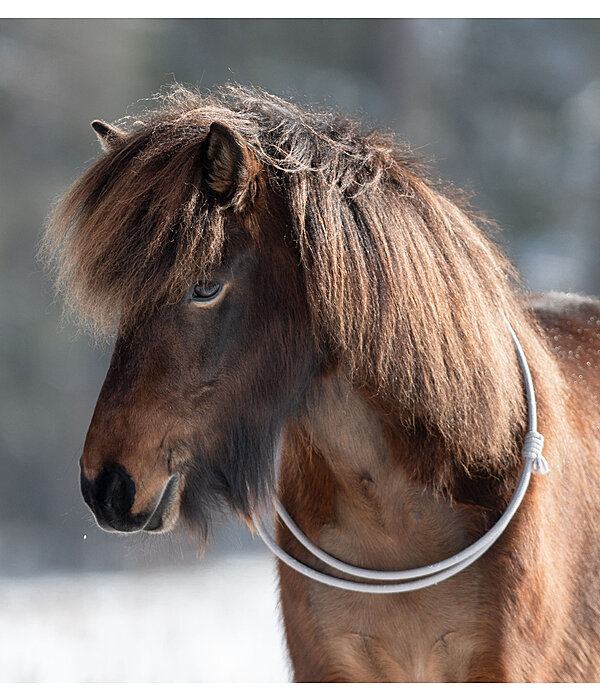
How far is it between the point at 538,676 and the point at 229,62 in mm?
4273

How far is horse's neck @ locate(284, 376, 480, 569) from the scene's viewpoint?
1117 millimetres

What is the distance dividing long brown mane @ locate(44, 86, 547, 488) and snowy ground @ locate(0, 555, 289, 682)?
1494 mm

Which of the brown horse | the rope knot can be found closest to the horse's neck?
the brown horse

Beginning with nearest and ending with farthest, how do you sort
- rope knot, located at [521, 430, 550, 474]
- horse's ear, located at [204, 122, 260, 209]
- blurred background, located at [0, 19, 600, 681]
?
horse's ear, located at [204, 122, 260, 209]
rope knot, located at [521, 430, 550, 474]
blurred background, located at [0, 19, 600, 681]

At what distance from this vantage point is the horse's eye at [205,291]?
100 centimetres

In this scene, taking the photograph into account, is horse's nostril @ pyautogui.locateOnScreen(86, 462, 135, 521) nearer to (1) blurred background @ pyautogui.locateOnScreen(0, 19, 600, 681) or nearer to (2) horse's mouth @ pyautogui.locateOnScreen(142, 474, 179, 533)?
(2) horse's mouth @ pyautogui.locateOnScreen(142, 474, 179, 533)

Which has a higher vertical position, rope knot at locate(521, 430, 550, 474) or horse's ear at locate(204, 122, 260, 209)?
horse's ear at locate(204, 122, 260, 209)

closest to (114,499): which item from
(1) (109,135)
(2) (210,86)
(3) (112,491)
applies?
(3) (112,491)

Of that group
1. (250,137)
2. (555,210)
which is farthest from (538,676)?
(555,210)

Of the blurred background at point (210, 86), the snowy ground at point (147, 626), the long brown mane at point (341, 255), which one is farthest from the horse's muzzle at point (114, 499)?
the blurred background at point (210, 86)

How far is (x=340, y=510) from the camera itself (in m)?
1.21

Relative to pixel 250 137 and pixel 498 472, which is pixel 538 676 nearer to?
pixel 498 472

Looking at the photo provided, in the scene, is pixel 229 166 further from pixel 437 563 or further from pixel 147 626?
pixel 147 626

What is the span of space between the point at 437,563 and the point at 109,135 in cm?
88
